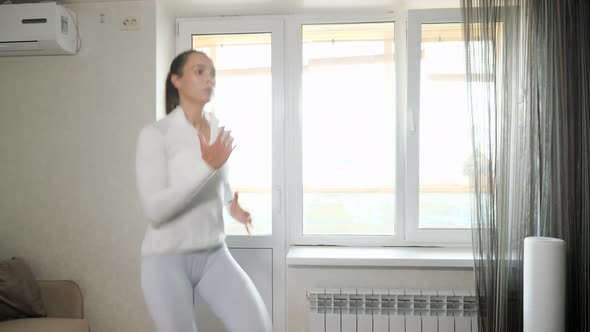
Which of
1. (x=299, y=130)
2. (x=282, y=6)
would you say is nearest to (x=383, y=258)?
(x=299, y=130)

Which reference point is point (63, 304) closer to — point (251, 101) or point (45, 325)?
point (45, 325)

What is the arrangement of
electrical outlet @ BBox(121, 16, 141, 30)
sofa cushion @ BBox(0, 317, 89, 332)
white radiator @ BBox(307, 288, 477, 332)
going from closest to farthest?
sofa cushion @ BBox(0, 317, 89, 332)
white radiator @ BBox(307, 288, 477, 332)
electrical outlet @ BBox(121, 16, 141, 30)

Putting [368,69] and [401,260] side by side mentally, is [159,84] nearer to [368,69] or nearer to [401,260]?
[368,69]

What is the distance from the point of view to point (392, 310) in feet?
7.32

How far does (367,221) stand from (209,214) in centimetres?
106

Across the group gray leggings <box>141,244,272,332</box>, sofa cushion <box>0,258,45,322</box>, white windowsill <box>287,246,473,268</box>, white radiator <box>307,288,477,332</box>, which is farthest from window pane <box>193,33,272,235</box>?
sofa cushion <box>0,258,45,322</box>

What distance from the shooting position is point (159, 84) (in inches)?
94.6

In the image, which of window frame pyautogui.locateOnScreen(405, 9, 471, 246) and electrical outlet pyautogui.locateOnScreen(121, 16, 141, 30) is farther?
window frame pyautogui.locateOnScreen(405, 9, 471, 246)

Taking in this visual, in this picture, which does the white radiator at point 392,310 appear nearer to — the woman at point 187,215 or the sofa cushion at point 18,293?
the woman at point 187,215

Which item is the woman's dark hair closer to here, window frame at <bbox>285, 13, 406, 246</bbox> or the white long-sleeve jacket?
the white long-sleeve jacket

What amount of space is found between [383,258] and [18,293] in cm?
186

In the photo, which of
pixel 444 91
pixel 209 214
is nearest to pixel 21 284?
pixel 209 214

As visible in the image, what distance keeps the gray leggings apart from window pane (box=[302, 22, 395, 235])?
2.69ft

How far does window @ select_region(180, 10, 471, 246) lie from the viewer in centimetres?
252
